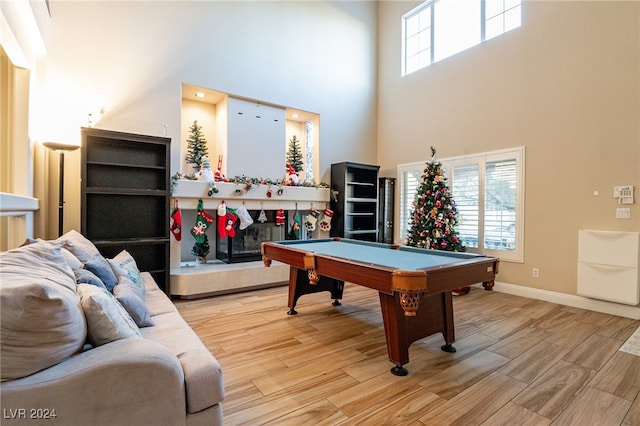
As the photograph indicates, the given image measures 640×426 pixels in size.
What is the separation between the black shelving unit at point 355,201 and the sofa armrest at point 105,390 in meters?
4.67

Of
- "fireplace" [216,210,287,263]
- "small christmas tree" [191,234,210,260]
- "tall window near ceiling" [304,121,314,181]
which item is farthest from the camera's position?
"tall window near ceiling" [304,121,314,181]

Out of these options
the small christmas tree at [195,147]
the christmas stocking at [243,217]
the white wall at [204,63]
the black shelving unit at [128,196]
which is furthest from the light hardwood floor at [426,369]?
the white wall at [204,63]

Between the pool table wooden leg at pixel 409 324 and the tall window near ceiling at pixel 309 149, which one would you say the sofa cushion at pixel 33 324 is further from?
the tall window near ceiling at pixel 309 149

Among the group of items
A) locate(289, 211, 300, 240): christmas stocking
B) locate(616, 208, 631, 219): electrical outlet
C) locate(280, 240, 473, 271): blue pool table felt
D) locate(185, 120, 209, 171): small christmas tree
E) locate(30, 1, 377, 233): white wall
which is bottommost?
locate(280, 240, 473, 271): blue pool table felt

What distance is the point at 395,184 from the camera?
21.4ft

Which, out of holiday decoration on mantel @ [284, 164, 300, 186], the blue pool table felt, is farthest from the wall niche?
the blue pool table felt

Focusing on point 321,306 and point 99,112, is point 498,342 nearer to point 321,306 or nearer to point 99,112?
point 321,306

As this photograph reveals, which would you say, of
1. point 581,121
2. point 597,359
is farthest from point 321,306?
point 581,121

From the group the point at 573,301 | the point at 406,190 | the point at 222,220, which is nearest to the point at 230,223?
the point at 222,220

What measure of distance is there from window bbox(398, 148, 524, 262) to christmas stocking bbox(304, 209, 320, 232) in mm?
2497

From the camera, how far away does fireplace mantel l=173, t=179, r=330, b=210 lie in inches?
176

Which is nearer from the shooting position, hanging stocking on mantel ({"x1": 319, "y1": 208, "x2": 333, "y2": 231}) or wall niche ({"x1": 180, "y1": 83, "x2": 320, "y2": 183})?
wall niche ({"x1": 180, "y1": 83, "x2": 320, "y2": 183})

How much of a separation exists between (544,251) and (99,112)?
6421 mm

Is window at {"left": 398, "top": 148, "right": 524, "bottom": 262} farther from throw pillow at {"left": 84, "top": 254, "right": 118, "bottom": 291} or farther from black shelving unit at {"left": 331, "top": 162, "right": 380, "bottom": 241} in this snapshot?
throw pillow at {"left": 84, "top": 254, "right": 118, "bottom": 291}
